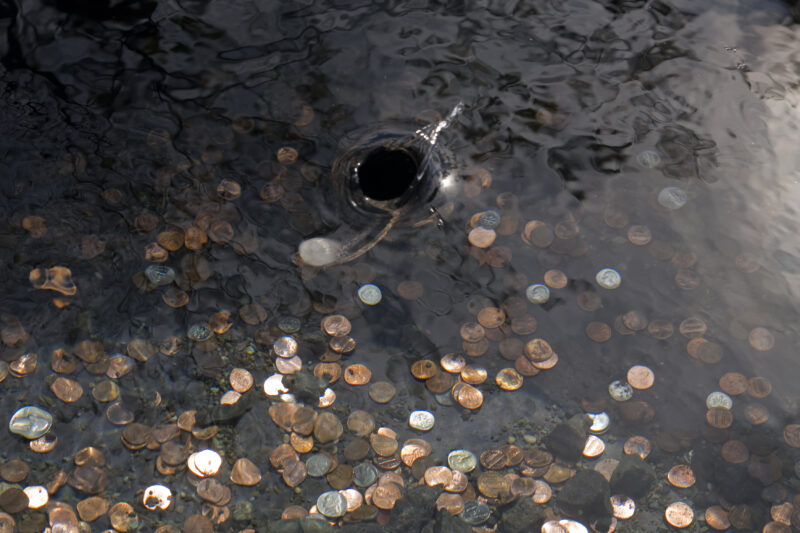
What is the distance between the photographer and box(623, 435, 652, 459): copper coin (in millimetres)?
2701

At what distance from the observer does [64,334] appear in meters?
2.80

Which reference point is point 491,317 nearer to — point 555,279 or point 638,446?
point 555,279

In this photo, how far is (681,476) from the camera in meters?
2.66

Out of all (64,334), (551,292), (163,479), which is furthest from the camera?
(551,292)

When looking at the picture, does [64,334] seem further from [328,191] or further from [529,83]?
[529,83]

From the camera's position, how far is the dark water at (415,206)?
272 centimetres

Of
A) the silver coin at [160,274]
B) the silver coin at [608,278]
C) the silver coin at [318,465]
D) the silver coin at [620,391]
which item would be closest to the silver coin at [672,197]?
the silver coin at [608,278]

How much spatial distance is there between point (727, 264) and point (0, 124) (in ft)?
11.9

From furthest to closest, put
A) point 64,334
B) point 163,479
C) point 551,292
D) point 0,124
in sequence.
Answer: point 0,124 → point 551,292 → point 64,334 → point 163,479

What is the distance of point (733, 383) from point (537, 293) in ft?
2.95

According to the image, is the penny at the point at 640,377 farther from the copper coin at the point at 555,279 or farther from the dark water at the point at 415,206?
the copper coin at the point at 555,279

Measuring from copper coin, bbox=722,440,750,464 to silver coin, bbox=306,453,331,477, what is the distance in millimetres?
1602

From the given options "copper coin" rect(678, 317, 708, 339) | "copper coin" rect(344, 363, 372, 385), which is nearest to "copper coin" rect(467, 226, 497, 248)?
"copper coin" rect(344, 363, 372, 385)

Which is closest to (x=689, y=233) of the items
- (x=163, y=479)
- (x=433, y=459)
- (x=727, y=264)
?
(x=727, y=264)
